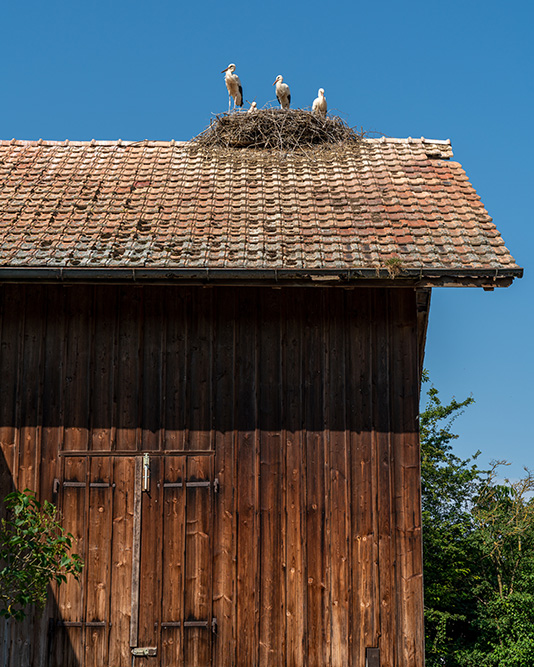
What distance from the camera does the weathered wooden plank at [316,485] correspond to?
26.2 ft

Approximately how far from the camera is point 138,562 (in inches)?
320

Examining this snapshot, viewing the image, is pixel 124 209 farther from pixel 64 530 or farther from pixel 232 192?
pixel 64 530

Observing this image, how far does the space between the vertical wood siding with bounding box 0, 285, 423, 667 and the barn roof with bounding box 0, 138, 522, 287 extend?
51 centimetres

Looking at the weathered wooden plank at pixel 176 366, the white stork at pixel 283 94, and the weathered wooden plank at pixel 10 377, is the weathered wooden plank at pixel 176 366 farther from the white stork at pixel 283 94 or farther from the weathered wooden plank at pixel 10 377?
the white stork at pixel 283 94

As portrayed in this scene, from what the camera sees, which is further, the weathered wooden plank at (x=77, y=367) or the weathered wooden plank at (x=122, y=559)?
the weathered wooden plank at (x=77, y=367)

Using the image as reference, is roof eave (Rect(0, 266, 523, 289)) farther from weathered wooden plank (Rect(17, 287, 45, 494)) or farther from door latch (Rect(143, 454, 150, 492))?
door latch (Rect(143, 454, 150, 492))

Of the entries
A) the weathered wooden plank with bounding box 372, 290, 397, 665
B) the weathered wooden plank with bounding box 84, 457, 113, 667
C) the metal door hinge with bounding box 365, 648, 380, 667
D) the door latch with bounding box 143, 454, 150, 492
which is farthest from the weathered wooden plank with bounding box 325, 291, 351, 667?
the weathered wooden plank with bounding box 84, 457, 113, 667

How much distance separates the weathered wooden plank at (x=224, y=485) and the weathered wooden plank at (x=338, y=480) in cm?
95

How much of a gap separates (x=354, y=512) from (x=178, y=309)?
2697 mm

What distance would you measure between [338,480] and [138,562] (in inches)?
82.5

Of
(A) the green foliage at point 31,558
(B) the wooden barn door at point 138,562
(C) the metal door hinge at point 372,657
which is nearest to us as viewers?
(A) the green foliage at point 31,558

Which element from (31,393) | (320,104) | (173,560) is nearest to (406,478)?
(173,560)

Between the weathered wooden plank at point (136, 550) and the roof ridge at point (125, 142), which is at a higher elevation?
the roof ridge at point (125, 142)

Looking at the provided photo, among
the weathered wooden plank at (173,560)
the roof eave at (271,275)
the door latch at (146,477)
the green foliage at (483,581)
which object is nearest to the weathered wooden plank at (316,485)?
the roof eave at (271,275)
